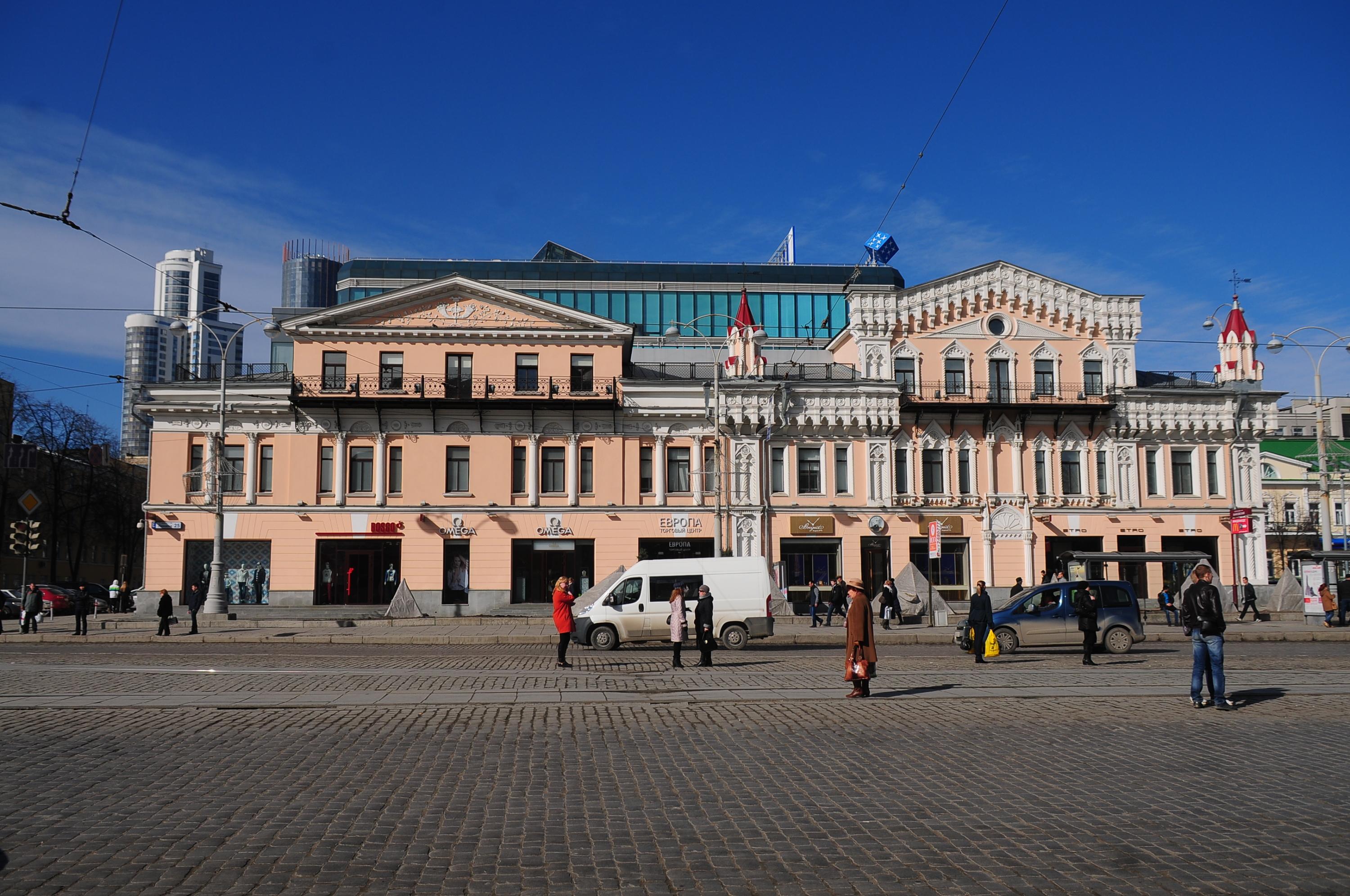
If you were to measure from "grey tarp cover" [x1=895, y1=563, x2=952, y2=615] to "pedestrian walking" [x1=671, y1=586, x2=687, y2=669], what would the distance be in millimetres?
18856

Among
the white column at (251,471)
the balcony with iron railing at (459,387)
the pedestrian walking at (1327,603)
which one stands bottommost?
the pedestrian walking at (1327,603)

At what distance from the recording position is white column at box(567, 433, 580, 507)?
47.2 m

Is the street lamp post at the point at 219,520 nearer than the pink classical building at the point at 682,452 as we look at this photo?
Yes

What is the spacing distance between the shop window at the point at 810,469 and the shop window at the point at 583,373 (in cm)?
1028

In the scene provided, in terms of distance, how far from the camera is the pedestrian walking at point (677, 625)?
20766 mm

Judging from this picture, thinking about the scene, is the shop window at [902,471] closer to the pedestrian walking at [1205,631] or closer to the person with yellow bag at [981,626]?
the person with yellow bag at [981,626]

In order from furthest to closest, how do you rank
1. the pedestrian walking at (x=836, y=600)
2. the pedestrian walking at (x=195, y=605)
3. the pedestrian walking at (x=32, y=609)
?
the pedestrian walking at (x=836, y=600) < the pedestrian walking at (x=32, y=609) < the pedestrian walking at (x=195, y=605)

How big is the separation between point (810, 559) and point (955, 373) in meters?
11.6

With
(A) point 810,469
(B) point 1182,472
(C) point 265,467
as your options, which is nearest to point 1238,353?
(B) point 1182,472

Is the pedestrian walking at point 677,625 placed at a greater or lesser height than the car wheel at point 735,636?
greater

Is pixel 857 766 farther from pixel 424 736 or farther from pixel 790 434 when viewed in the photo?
pixel 790 434

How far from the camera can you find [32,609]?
33.2 meters

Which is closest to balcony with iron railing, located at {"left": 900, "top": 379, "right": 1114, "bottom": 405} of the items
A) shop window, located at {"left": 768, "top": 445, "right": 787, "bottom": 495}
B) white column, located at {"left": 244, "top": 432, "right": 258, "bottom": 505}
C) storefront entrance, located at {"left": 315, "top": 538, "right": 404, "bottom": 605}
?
shop window, located at {"left": 768, "top": 445, "right": 787, "bottom": 495}

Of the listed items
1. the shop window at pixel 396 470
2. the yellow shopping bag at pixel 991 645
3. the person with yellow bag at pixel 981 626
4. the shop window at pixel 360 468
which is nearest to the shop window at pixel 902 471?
the shop window at pixel 396 470
